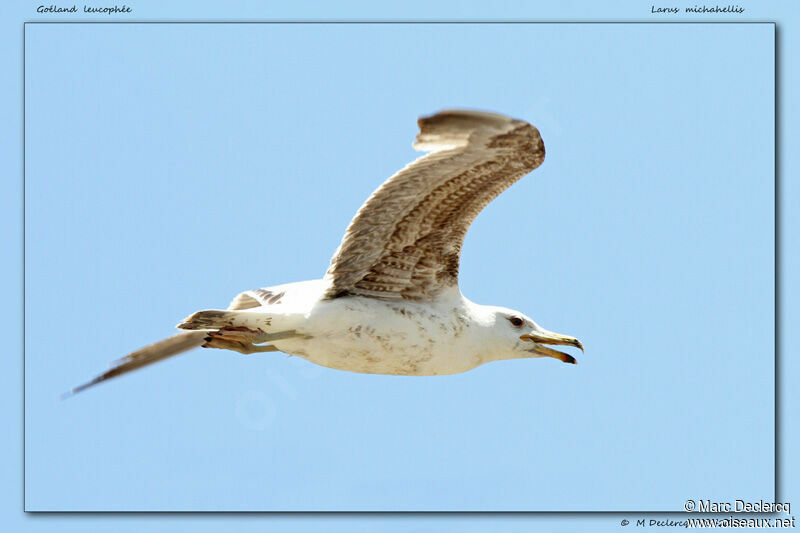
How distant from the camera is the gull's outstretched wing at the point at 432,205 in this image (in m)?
11.0

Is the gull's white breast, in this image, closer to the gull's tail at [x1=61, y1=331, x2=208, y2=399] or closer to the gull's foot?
the gull's foot

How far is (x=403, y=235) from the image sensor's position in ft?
38.4

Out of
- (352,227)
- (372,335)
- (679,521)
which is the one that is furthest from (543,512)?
(352,227)

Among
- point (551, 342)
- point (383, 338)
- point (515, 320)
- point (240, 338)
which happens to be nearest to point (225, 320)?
point (240, 338)

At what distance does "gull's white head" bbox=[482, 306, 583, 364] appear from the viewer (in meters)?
12.4

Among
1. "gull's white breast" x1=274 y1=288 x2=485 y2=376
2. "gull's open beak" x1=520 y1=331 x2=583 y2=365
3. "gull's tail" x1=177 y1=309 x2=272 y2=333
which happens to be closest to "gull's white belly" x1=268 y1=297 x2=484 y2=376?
"gull's white breast" x1=274 y1=288 x2=485 y2=376

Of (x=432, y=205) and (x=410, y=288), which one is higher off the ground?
(x=432, y=205)

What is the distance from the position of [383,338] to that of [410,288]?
1.93 ft

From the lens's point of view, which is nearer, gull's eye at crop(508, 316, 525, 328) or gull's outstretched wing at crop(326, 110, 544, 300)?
gull's outstretched wing at crop(326, 110, 544, 300)

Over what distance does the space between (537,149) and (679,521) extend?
389cm

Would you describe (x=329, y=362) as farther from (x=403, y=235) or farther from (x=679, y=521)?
(x=679, y=521)

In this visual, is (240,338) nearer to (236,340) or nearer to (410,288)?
(236,340)

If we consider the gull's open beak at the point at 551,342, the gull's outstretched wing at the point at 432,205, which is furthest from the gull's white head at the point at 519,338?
the gull's outstretched wing at the point at 432,205

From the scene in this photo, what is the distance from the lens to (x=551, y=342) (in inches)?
496
